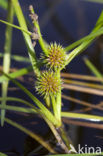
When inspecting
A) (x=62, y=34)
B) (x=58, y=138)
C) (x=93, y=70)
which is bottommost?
(x=58, y=138)

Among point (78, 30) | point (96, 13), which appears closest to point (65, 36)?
point (78, 30)

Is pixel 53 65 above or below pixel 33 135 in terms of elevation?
above

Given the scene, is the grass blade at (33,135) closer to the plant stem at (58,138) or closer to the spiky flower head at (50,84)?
the plant stem at (58,138)

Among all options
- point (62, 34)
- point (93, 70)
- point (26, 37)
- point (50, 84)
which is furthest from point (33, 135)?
point (62, 34)

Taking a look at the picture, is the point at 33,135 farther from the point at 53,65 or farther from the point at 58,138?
the point at 53,65

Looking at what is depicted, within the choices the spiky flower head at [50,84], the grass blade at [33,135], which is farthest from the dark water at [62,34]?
the spiky flower head at [50,84]

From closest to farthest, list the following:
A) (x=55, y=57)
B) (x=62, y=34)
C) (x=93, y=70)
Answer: (x=55, y=57)
(x=93, y=70)
(x=62, y=34)

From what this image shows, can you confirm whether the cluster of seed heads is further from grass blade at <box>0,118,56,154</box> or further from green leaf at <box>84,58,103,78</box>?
green leaf at <box>84,58,103,78</box>

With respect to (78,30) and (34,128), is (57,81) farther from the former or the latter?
(78,30)
